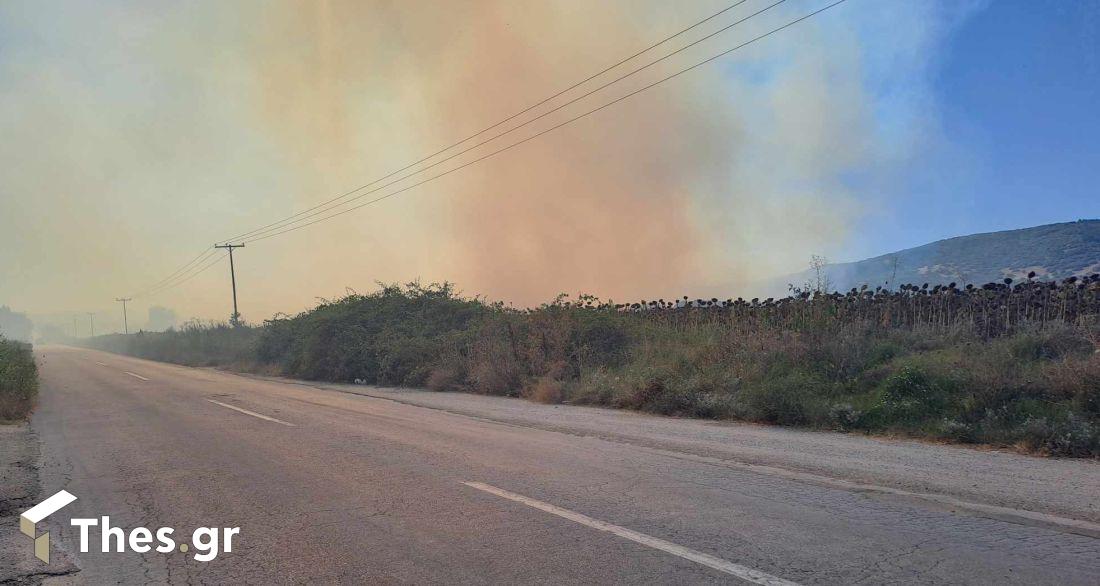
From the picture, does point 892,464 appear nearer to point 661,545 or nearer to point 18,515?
point 661,545

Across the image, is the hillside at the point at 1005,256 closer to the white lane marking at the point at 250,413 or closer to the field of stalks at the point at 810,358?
the field of stalks at the point at 810,358

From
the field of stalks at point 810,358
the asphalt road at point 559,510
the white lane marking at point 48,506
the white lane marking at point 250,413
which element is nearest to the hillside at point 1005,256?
the field of stalks at point 810,358

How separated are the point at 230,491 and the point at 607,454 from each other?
4147mm

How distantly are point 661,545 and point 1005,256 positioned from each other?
94.9ft

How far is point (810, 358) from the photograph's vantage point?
1174 cm

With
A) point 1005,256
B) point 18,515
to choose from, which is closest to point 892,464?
point 18,515

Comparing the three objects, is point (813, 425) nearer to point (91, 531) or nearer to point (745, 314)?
point (745, 314)

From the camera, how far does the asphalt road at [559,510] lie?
4.07 meters

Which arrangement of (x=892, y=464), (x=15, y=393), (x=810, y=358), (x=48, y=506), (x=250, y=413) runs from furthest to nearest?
(x=15, y=393) → (x=250, y=413) → (x=810, y=358) → (x=892, y=464) → (x=48, y=506)

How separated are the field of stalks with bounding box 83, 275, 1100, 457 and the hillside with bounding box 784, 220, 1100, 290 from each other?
4671 mm

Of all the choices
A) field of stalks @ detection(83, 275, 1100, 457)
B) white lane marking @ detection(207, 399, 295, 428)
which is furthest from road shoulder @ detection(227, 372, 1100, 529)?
white lane marking @ detection(207, 399, 295, 428)

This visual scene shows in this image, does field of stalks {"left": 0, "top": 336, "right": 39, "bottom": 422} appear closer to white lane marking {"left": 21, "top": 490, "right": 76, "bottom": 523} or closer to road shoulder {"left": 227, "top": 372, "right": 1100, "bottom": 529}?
white lane marking {"left": 21, "top": 490, "right": 76, "bottom": 523}

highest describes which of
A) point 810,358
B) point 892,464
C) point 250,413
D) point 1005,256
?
point 1005,256

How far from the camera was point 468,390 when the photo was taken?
1816 centimetres
